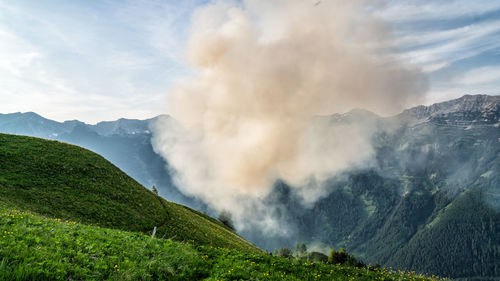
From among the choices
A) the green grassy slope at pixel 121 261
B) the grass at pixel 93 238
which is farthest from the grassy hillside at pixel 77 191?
the green grassy slope at pixel 121 261

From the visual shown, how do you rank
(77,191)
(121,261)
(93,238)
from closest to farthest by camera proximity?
(121,261), (93,238), (77,191)

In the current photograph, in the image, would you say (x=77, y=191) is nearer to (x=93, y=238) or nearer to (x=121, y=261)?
(x=93, y=238)

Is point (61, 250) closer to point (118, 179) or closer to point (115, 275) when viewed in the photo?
point (115, 275)

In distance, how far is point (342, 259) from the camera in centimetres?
12400

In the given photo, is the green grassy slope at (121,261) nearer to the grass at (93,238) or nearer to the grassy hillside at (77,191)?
the grass at (93,238)

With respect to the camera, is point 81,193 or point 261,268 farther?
point 81,193

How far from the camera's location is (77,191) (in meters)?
37.4

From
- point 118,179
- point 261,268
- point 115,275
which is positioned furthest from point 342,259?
point 115,275

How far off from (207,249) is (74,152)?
40257mm

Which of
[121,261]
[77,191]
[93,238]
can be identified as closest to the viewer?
[121,261]

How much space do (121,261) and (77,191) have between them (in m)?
27.6

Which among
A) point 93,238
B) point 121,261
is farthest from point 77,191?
point 121,261

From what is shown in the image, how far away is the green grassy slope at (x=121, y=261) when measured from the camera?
12367 millimetres

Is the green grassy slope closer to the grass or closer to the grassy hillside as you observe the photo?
the grass
